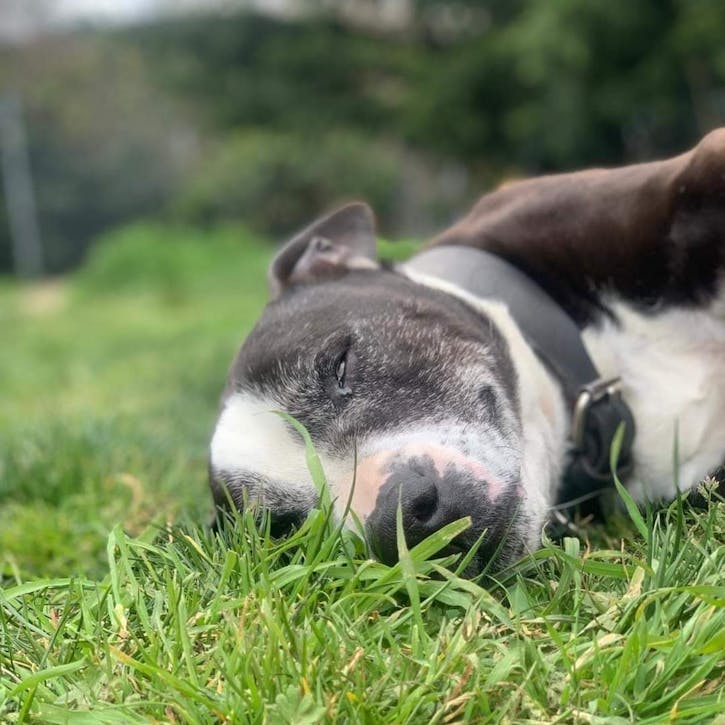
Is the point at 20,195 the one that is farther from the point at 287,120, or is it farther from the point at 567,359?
the point at 567,359

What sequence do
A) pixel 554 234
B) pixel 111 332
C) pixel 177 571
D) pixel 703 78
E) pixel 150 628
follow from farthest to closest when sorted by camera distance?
pixel 703 78 → pixel 111 332 → pixel 554 234 → pixel 177 571 → pixel 150 628

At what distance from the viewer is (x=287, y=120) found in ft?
74.9

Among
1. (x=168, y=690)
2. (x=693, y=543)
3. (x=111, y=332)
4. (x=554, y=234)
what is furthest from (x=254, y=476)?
(x=111, y=332)

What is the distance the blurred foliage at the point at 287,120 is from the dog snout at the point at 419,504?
44.6 ft

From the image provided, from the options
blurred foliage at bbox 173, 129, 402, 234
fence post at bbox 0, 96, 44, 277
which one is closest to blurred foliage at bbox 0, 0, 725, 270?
blurred foliage at bbox 173, 129, 402, 234

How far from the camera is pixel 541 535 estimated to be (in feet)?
6.55

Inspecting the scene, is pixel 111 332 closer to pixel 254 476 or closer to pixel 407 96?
pixel 254 476

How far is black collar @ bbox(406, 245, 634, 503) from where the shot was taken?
8.25 ft

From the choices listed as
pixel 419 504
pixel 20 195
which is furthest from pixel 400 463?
pixel 20 195

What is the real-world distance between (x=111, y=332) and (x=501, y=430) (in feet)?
26.0

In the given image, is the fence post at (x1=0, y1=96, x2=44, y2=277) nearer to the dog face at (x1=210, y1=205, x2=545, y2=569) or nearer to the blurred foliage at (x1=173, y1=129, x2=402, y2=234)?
the blurred foliage at (x1=173, y1=129, x2=402, y2=234)

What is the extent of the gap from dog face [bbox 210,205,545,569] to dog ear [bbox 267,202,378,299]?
0.62 feet

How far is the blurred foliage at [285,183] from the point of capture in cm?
1925

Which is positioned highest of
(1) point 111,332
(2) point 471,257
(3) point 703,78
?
(2) point 471,257
